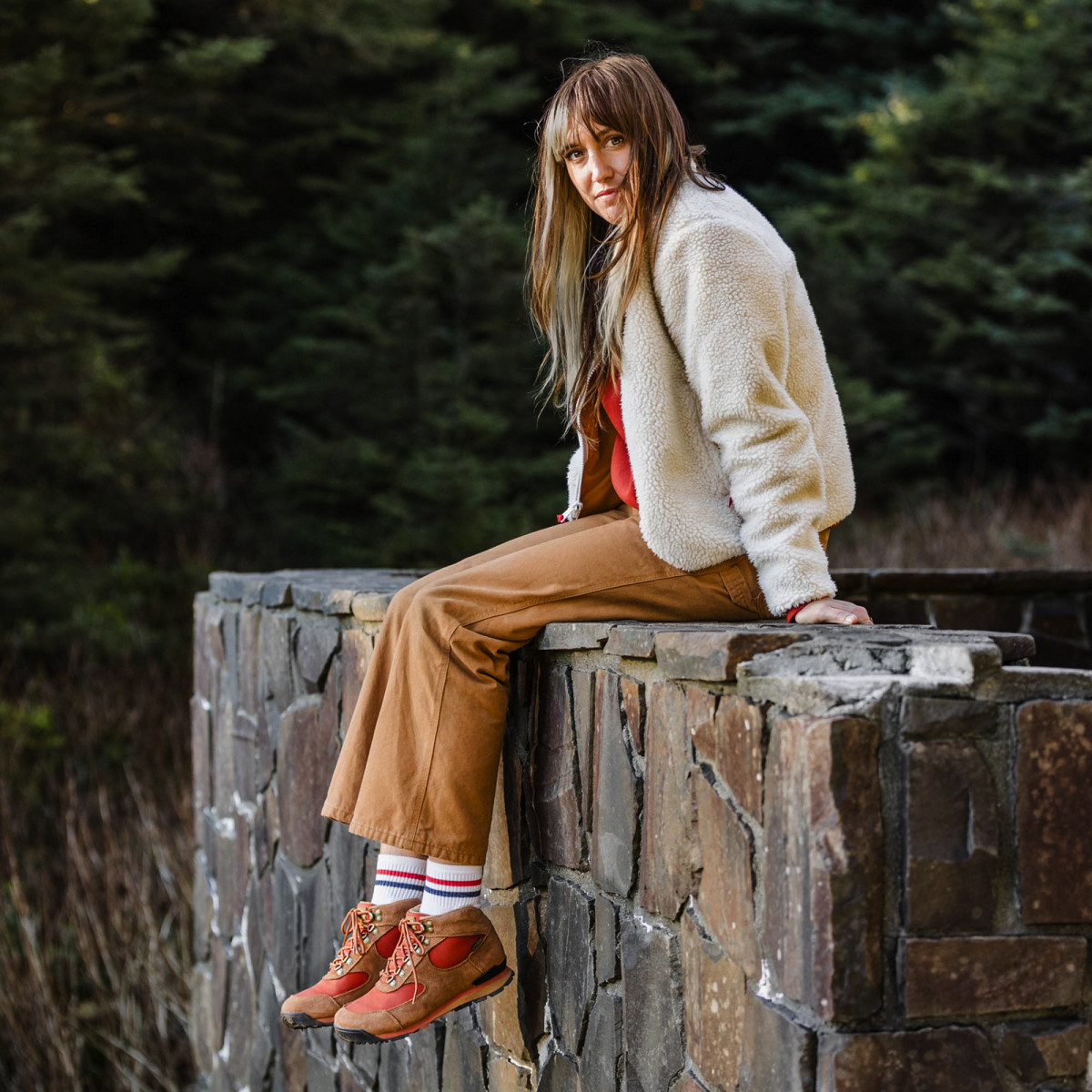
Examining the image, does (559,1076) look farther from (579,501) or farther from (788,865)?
(579,501)

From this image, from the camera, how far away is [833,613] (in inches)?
66.0

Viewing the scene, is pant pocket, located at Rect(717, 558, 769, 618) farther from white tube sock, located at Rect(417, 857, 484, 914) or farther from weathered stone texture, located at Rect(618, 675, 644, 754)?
white tube sock, located at Rect(417, 857, 484, 914)

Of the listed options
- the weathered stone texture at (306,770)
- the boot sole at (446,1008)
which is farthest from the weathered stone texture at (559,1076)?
the weathered stone texture at (306,770)

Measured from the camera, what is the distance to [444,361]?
28.0 feet

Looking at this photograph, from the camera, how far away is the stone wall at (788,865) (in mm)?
1236

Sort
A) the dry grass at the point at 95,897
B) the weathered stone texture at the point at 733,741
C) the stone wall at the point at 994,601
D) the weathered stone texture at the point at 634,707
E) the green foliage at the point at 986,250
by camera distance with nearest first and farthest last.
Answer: the weathered stone texture at the point at 733,741 → the weathered stone texture at the point at 634,707 → the stone wall at the point at 994,601 → the dry grass at the point at 95,897 → the green foliage at the point at 986,250

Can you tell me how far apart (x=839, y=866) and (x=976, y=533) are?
620 cm

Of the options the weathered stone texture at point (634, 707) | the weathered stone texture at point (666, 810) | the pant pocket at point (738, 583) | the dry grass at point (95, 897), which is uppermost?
the pant pocket at point (738, 583)

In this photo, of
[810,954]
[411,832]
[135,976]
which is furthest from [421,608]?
[135,976]

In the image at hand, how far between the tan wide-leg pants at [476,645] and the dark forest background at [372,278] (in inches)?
162

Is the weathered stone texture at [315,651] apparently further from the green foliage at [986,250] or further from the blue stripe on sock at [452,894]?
the green foliage at [986,250]

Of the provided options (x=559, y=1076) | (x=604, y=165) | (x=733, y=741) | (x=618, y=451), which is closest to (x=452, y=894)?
(x=559, y=1076)

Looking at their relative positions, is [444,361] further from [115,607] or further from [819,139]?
[819,139]

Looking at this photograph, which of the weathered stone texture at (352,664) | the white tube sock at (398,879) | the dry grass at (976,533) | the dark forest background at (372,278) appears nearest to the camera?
the white tube sock at (398,879)
